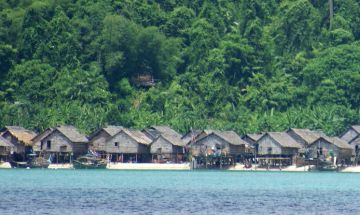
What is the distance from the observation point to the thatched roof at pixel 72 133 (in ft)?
370

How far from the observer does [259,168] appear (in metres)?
117

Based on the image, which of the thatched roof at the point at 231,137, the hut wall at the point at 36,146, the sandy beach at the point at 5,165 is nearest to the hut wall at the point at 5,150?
the sandy beach at the point at 5,165

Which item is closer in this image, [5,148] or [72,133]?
[5,148]

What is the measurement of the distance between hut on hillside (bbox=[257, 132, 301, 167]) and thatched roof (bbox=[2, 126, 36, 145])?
67.7 ft

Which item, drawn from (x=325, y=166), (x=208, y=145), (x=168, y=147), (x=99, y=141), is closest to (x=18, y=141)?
(x=99, y=141)

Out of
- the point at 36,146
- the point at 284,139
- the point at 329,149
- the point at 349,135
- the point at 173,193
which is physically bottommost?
the point at 173,193

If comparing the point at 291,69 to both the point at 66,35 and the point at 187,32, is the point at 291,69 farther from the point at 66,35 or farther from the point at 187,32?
the point at 66,35

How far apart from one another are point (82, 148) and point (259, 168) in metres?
16.4

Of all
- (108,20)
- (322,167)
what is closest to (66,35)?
(108,20)

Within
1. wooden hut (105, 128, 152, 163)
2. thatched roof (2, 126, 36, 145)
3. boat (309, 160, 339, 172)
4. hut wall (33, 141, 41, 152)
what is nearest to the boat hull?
wooden hut (105, 128, 152, 163)

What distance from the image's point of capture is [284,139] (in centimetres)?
11462

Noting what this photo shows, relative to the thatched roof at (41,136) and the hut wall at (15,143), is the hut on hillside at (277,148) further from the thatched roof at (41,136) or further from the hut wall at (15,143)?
the hut wall at (15,143)

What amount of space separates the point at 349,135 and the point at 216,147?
14.0 metres

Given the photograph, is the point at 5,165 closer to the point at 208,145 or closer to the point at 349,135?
the point at 208,145
